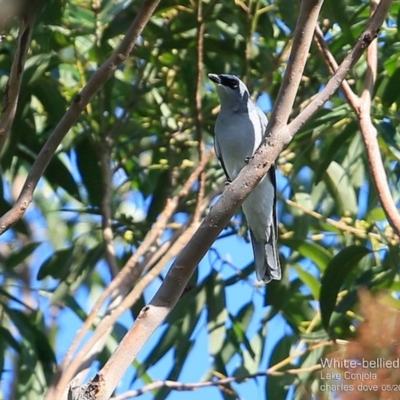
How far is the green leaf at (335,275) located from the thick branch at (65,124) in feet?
3.92

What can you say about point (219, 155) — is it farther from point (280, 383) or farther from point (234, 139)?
point (280, 383)

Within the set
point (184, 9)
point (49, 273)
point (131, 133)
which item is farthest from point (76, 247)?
point (184, 9)

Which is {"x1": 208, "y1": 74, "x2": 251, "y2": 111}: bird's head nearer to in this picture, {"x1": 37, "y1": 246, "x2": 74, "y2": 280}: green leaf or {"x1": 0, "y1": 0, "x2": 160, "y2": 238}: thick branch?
{"x1": 37, "y1": 246, "x2": 74, "y2": 280}: green leaf

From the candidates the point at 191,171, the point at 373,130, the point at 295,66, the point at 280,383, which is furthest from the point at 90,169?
the point at 295,66

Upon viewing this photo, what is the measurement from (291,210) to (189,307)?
553 millimetres

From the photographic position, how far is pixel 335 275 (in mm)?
3002

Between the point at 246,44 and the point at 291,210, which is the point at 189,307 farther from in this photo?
the point at 246,44

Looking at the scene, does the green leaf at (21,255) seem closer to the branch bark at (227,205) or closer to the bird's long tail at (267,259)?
the bird's long tail at (267,259)

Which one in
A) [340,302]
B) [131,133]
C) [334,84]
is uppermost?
[131,133]

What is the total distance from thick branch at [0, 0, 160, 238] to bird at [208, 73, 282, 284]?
106cm

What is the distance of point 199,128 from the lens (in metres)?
3.08

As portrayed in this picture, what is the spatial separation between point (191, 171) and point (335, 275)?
763 mm

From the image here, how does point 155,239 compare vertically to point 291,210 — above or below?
below

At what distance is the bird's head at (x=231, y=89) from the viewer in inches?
131
